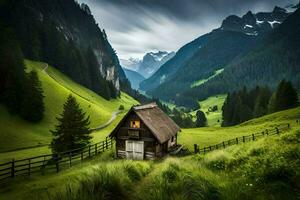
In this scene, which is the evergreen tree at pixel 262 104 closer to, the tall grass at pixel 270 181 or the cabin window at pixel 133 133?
the cabin window at pixel 133 133

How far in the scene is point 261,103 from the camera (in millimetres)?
102688

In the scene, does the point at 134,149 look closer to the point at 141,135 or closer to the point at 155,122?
the point at 141,135

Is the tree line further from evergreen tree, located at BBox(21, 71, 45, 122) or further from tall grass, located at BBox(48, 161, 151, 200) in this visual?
tall grass, located at BBox(48, 161, 151, 200)

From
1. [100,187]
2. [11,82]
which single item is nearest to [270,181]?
[100,187]

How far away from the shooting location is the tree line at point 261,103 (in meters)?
86.7

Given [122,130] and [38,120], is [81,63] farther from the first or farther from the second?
[122,130]

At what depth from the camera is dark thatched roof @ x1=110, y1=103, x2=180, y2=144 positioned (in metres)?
37.5

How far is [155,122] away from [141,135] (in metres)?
3.35

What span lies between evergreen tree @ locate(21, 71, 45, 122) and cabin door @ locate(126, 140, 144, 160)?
37292mm

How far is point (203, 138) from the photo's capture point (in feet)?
190

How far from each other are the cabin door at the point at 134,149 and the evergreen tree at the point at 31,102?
122 ft

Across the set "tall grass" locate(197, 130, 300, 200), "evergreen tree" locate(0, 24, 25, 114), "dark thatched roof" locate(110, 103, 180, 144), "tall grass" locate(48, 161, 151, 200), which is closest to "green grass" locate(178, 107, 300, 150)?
"dark thatched roof" locate(110, 103, 180, 144)

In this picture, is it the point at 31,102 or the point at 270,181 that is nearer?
the point at 270,181

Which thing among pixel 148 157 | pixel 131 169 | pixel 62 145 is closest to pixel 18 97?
pixel 62 145
